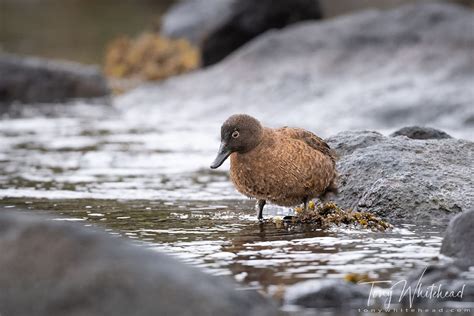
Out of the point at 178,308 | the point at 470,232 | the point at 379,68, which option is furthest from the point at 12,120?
the point at 178,308

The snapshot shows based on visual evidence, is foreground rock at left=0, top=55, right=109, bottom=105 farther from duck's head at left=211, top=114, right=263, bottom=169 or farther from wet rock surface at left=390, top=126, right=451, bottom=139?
duck's head at left=211, top=114, right=263, bottom=169

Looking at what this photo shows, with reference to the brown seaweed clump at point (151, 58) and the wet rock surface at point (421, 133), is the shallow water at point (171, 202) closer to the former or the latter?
the wet rock surface at point (421, 133)

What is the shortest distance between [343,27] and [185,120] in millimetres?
3154

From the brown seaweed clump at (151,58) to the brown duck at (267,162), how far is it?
14.0 m

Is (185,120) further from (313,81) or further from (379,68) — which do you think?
(379,68)

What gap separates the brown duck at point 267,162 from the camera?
8.45 meters

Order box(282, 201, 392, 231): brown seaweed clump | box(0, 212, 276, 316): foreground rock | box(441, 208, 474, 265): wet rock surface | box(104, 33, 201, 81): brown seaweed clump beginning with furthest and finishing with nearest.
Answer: box(104, 33, 201, 81): brown seaweed clump < box(282, 201, 392, 231): brown seaweed clump < box(441, 208, 474, 265): wet rock surface < box(0, 212, 276, 316): foreground rock

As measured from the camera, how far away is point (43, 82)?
2186cm

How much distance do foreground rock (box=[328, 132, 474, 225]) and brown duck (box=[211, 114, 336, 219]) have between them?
53 centimetres

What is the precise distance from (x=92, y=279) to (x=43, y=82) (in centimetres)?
1732

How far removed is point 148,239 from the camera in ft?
27.6

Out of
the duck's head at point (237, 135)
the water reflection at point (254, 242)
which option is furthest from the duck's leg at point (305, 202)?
the duck's head at point (237, 135)

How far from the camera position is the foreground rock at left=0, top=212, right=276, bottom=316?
195 inches

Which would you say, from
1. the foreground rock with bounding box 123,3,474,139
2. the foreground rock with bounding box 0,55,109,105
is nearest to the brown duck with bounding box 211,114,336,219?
the foreground rock with bounding box 123,3,474,139
